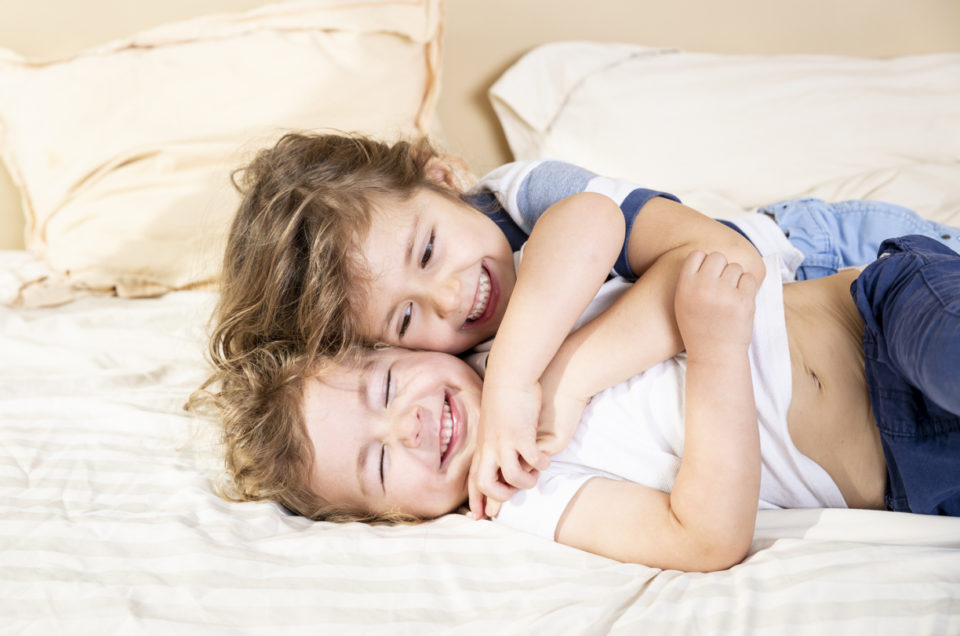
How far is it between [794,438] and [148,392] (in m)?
0.93

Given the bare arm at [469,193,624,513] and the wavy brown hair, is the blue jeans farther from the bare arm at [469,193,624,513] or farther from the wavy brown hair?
the wavy brown hair

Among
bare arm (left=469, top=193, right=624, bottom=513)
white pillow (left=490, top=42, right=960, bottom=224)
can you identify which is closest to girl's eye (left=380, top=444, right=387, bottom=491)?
bare arm (left=469, top=193, right=624, bottom=513)

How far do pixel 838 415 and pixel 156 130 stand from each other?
1347mm

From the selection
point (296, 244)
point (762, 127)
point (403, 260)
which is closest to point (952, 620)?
point (403, 260)

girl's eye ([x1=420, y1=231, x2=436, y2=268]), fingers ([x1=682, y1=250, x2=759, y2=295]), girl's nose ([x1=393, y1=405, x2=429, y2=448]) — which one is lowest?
girl's nose ([x1=393, y1=405, x2=429, y2=448])

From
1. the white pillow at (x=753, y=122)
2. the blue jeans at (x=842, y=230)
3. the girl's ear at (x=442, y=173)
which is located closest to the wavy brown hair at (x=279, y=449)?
the girl's ear at (x=442, y=173)

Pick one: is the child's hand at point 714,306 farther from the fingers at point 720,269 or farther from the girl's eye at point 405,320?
the girl's eye at point 405,320

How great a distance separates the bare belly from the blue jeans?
32cm

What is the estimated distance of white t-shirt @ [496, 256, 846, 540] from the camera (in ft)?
2.82

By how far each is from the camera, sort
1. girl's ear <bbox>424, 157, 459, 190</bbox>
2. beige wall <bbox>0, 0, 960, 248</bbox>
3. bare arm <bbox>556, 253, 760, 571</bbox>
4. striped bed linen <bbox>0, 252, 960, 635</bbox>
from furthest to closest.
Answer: beige wall <bbox>0, 0, 960, 248</bbox> < girl's ear <bbox>424, 157, 459, 190</bbox> < bare arm <bbox>556, 253, 760, 571</bbox> < striped bed linen <bbox>0, 252, 960, 635</bbox>

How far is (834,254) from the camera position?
1.20m

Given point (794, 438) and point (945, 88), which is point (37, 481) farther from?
point (945, 88)

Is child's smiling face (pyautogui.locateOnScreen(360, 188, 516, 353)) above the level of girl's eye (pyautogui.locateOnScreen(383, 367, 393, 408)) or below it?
above

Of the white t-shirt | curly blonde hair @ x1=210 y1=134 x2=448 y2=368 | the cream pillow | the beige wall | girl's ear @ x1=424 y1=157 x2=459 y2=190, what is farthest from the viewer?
the beige wall
